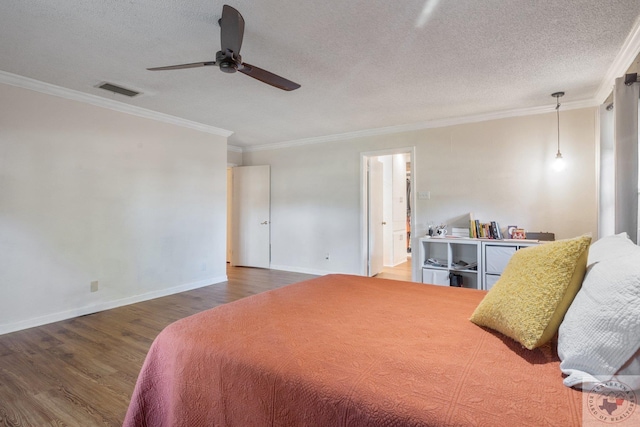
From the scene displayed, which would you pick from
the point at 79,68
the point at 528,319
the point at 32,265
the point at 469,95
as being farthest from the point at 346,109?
the point at 32,265

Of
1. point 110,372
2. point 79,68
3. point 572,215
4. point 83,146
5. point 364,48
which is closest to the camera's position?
point 110,372

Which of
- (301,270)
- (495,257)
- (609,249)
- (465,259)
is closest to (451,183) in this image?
(465,259)

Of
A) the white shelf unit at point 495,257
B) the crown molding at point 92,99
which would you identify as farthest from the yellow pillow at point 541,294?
the crown molding at point 92,99

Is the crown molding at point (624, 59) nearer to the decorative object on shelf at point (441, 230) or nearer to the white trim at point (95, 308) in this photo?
the decorative object on shelf at point (441, 230)

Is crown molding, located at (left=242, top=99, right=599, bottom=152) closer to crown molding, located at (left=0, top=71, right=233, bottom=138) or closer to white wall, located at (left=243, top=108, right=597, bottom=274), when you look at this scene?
white wall, located at (left=243, top=108, right=597, bottom=274)

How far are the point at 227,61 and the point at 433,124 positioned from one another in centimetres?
332

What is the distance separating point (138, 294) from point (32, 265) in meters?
1.13

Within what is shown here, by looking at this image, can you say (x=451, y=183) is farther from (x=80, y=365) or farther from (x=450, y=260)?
(x=80, y=365)

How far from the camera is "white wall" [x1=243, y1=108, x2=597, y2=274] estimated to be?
3.76 meters

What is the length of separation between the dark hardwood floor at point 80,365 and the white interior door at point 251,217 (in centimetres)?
231

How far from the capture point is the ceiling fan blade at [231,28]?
1874 mm

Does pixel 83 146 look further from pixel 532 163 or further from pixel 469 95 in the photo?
pixel 532 163

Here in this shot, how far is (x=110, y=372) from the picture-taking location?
7.22ft

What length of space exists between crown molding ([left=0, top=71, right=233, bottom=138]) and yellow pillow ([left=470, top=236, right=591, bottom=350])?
4.27m
